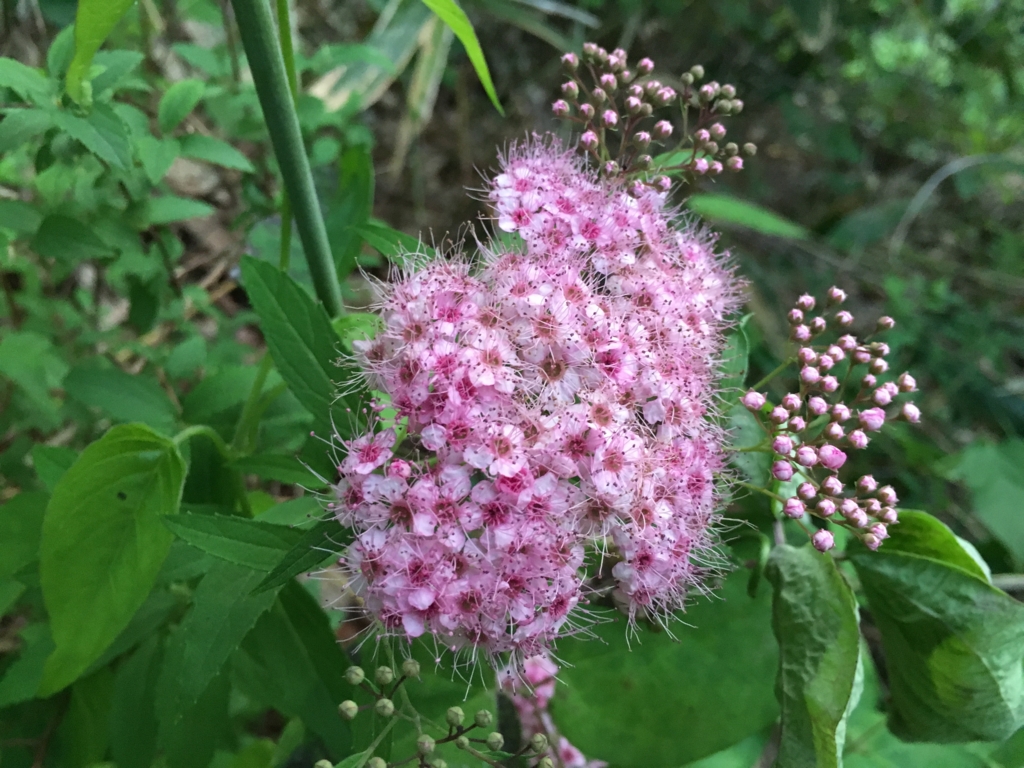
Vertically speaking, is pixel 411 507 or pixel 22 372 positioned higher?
pixel 411 507

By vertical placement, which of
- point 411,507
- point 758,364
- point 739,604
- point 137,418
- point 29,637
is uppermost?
point 411,507

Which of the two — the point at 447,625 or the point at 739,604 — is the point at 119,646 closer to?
the point at 447,625

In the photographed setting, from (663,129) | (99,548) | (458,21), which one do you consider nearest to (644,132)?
(663,129)

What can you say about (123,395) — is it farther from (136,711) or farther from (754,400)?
(754,400)

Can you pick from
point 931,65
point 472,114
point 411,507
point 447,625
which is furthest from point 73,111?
point 931,65

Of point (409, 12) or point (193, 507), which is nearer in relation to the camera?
point (193, 507)
